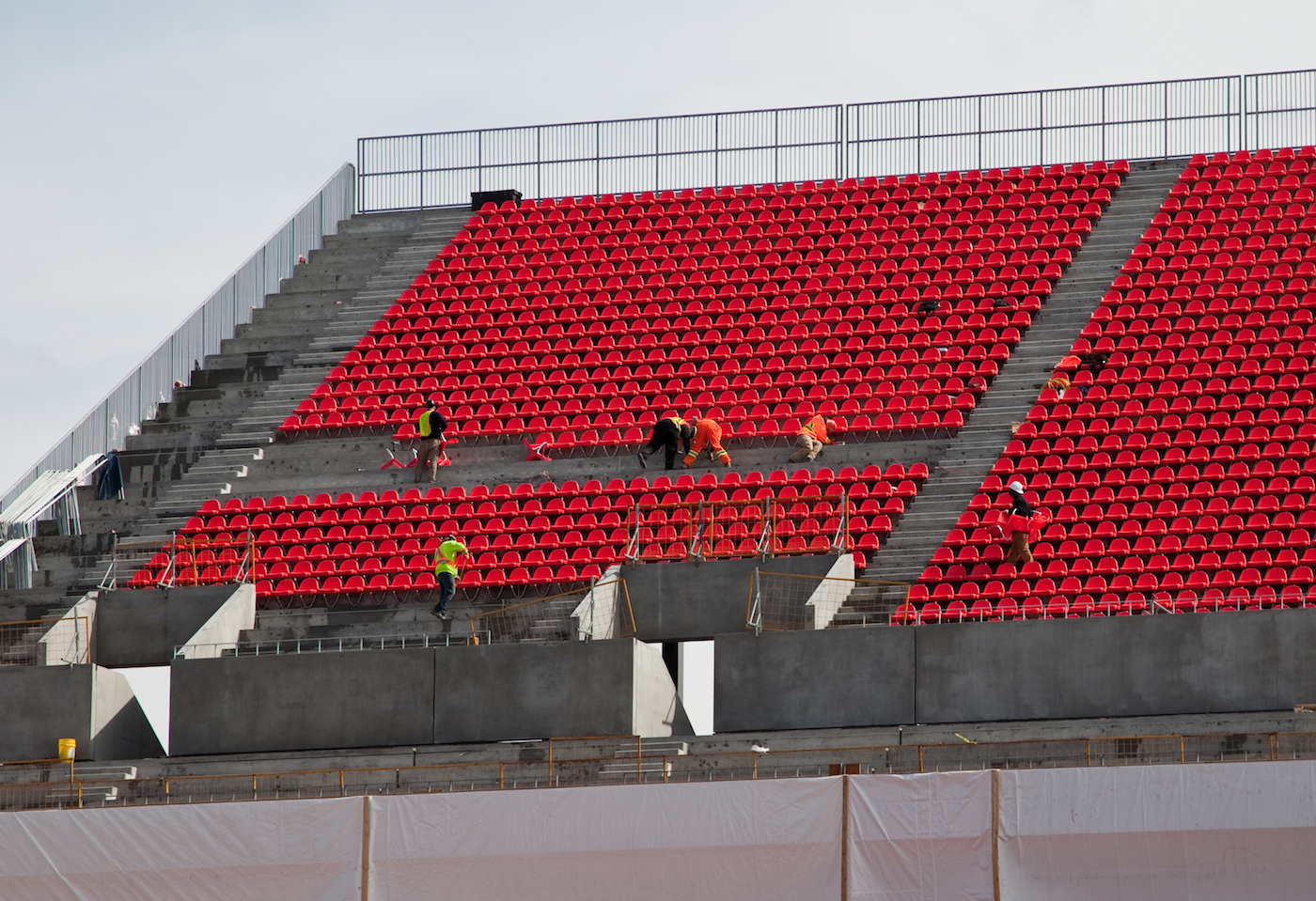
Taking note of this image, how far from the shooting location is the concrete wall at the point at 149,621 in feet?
77.0

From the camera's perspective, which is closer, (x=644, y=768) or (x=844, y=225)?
(x=644, y=768)

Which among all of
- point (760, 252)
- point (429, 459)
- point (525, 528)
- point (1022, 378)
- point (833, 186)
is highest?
point (833, 186)

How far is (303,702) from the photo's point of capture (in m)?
21.5

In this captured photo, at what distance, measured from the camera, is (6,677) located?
22.0m

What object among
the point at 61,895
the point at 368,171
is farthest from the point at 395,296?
the point at 61,895

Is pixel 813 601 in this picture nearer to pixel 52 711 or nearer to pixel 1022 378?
pixel 1022 378

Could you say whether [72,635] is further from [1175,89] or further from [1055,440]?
[1175,89]

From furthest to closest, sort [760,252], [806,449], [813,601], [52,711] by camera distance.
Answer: [760,252]
[806,449]
[52,711]
[813,601]

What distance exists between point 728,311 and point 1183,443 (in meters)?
8.42

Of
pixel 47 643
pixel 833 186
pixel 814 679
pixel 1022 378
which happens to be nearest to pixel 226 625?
pixel 47 643

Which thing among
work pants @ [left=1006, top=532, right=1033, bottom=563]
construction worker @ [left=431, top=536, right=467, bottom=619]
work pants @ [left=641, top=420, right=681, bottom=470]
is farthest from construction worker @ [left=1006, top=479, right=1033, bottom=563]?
construction worker @ [left=431, top=536, right=467, bottom=619]

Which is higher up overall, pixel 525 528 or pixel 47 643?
pixel 525 528

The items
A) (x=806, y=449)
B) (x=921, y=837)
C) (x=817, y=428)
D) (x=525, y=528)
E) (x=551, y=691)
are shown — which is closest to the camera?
(x=921, y=837)

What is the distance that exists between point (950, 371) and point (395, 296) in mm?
10414
